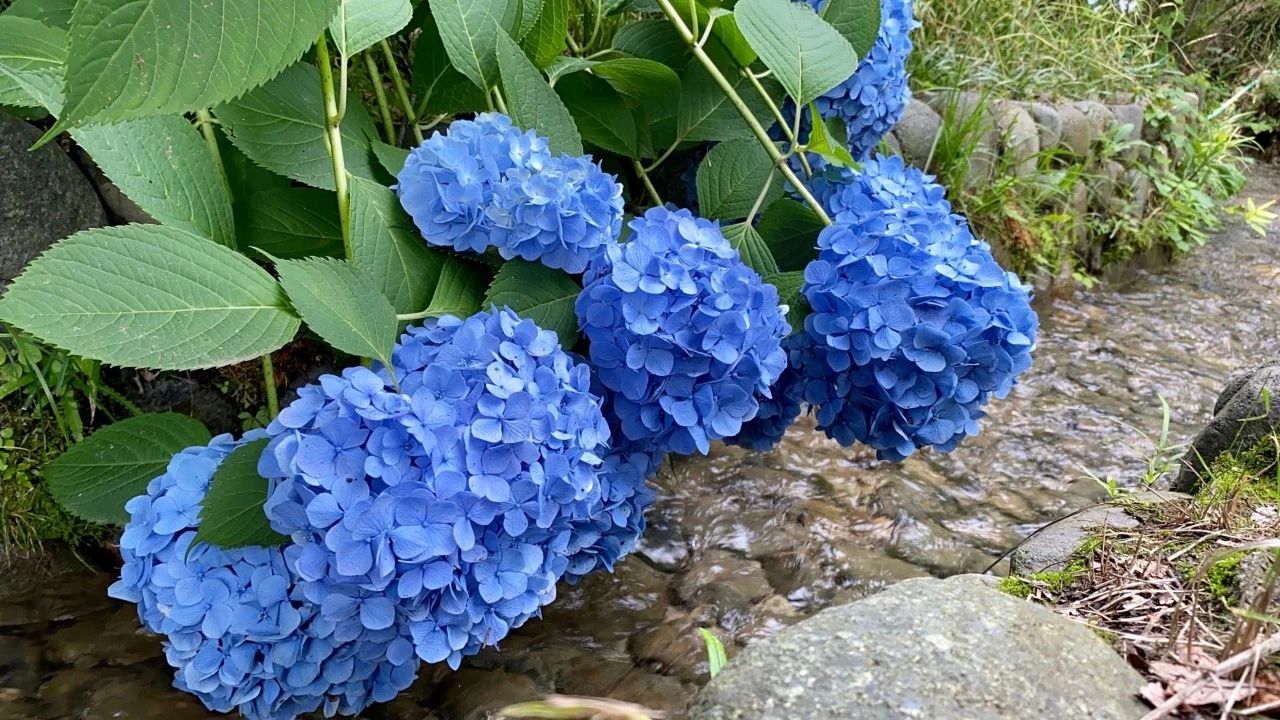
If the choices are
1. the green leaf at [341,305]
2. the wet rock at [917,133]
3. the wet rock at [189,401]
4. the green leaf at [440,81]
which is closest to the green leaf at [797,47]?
the green leaf at [440,81]

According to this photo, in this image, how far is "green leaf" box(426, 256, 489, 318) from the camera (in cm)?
105

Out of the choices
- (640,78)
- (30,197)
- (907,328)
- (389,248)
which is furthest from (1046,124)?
(30,197)

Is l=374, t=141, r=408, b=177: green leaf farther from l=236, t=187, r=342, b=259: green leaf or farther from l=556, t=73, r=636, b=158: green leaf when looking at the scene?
l=556, t=73, r=636, b=158: green leaf

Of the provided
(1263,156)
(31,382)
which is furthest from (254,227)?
(1263,156)

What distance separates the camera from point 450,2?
1.15m

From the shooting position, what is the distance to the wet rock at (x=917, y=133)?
2701 mm

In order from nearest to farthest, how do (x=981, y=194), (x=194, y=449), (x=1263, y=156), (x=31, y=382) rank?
1. (x=194, y=449)
2. (x=31, y=382)
3. (x=981, y=194)
4. (x=1263, y=156)

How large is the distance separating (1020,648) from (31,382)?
1.34 metres

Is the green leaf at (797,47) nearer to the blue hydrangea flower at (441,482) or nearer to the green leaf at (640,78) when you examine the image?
the green leaf at (640,78)

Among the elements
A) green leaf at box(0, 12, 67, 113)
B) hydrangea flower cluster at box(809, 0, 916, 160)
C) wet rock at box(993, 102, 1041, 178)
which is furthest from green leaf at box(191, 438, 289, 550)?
wet rock at box(993, 102, 1041, 178)

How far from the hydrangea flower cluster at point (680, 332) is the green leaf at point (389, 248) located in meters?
0.20

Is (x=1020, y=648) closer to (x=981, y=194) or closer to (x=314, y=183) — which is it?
(x=314, y=183)

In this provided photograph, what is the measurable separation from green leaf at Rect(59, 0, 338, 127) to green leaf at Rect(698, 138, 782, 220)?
2.81 ft

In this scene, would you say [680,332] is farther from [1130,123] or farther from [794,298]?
[1130,123]
